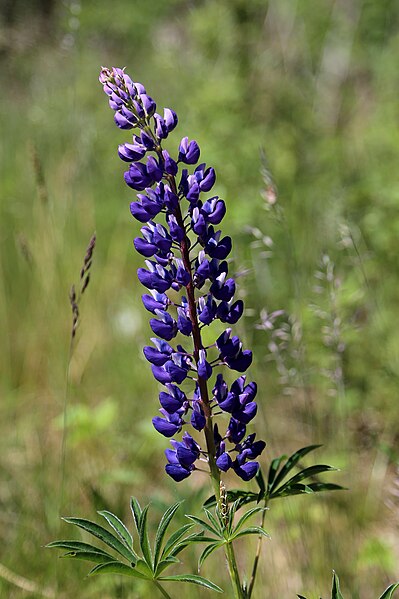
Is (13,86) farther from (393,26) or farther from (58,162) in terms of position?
(393,26)

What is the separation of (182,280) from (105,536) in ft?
1.60

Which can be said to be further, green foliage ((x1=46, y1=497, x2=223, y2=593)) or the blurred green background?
A: the blurred green background

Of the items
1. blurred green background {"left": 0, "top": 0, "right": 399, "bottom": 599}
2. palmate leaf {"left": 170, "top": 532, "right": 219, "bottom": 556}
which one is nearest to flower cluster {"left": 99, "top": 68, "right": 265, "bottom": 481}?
palmate leaf {"left": 170, "top": 532, "right": 219, "bottom": 556}

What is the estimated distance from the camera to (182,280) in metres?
1.34

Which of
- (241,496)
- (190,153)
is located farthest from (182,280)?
(241,496)

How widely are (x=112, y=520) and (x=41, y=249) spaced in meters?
2.80

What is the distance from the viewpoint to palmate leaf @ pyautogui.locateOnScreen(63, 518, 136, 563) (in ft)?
4.22

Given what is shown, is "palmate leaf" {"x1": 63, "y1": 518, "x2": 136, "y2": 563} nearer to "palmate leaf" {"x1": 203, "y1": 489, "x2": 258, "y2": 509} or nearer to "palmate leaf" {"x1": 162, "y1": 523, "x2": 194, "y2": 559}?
"palmate leaf" {"x1": 162, "y1": 523, "x2": 194, "y2": 559}

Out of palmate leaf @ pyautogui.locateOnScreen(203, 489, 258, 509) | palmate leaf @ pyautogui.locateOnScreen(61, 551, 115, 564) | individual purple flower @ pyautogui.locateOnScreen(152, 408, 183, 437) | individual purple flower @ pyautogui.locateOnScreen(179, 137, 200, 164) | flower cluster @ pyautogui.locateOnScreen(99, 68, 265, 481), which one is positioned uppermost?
individual purple flower @ pyautogui.locateOnScreen(179, 137, 200, 164)

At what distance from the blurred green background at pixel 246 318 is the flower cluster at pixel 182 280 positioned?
0.58 m

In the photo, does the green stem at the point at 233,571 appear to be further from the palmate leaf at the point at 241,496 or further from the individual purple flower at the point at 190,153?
the individual purple flower at the point at 190,153

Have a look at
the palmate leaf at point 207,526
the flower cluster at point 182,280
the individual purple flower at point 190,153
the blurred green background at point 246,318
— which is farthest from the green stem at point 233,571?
the individual purple flower at point 190,153

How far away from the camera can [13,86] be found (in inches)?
253

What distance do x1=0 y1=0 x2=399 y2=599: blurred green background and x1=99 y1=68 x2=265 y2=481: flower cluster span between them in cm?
58
